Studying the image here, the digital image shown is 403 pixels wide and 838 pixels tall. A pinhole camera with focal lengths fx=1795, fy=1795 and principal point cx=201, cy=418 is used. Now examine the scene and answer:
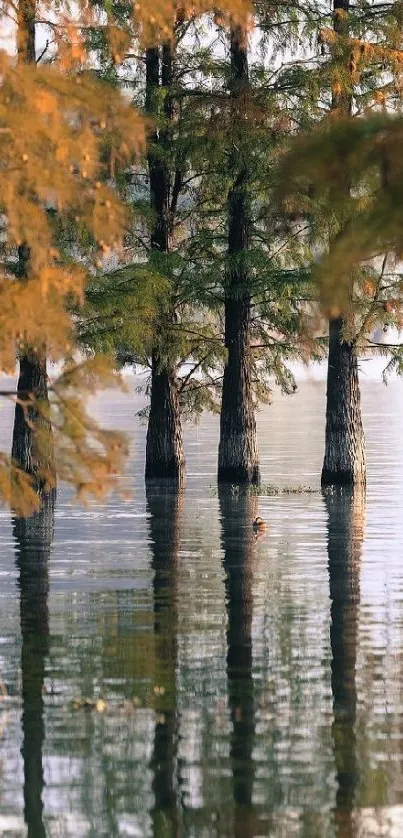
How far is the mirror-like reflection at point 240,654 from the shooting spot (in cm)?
1133

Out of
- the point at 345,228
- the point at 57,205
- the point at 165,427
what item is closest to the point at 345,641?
the point at 57,205

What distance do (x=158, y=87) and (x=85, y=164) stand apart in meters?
23.7

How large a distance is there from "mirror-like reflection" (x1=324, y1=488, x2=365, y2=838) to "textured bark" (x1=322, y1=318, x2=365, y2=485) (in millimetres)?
3000

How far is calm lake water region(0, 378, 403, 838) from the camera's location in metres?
11.1

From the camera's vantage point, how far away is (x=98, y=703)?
1392 centimetres

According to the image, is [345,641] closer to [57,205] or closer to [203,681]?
[203,681]

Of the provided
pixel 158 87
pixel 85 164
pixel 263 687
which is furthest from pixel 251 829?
pixel 158 87

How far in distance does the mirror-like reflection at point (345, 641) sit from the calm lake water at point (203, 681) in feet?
0.08

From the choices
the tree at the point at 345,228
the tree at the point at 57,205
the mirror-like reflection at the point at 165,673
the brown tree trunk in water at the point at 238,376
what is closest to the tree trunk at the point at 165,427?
the brown tree trunk in water at the point at 238,376

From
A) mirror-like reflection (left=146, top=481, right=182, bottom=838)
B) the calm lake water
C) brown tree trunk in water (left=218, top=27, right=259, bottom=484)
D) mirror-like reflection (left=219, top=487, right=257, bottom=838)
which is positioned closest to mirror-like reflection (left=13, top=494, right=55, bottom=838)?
the calm lake water

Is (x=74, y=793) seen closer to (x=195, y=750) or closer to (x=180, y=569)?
(x=195, y=750)

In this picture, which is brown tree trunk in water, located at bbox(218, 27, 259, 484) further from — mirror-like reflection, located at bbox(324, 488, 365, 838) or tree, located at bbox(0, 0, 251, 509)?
tree, located at bbox(0, 0, 251, 509)

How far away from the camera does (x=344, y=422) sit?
36.1 metres

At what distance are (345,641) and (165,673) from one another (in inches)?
90.5
